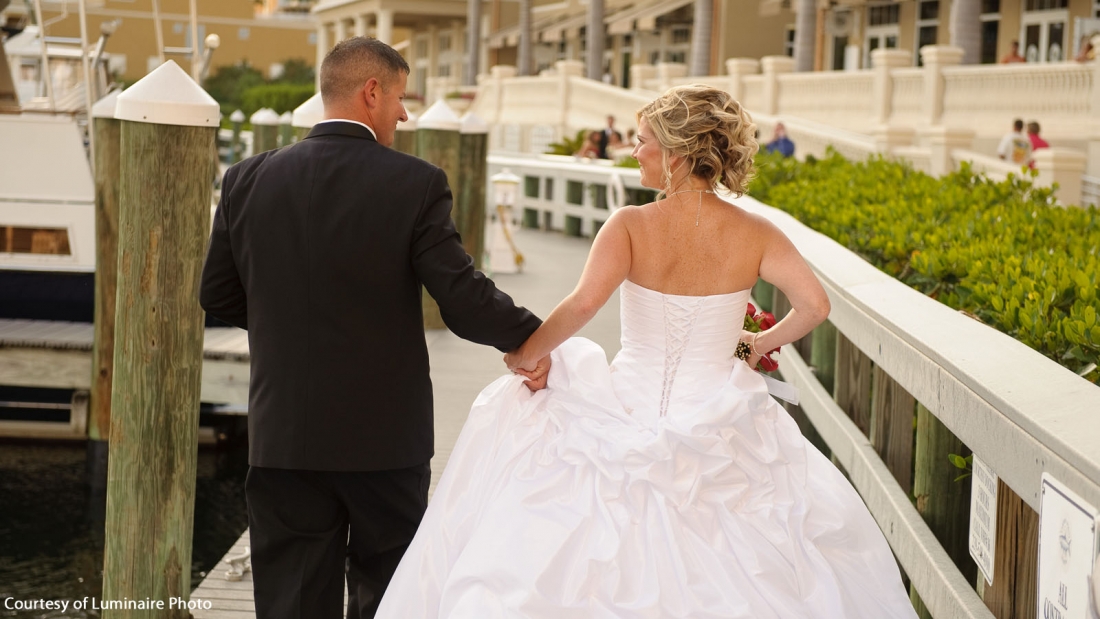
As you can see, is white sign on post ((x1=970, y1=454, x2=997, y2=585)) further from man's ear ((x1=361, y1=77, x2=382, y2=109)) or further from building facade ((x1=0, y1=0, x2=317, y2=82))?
building facade ((x1=0, y1=0, x2=317, y2=82))

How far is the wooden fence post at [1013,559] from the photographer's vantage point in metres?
2.68

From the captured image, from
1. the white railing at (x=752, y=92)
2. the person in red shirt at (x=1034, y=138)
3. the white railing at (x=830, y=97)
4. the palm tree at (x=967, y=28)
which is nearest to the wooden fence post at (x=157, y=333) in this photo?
the person in red shirt at (x=1034, y=138)

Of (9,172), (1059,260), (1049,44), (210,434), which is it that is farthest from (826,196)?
(1049,44)

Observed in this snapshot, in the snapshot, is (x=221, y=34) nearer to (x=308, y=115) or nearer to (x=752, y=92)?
(x=752, y=92)

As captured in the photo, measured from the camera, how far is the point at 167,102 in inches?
164

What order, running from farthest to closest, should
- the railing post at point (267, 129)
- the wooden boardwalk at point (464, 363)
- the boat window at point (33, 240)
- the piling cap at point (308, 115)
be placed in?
the railing post at point (267, 129)
the boat window at point (33, 240)
the piling cap at point (308, 115)
the wooden boardwalk at point (464, 363)

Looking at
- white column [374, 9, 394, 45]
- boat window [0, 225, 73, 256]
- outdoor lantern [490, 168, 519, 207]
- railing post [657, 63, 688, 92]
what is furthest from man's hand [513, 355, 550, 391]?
white column [374, 9, 394, 45]

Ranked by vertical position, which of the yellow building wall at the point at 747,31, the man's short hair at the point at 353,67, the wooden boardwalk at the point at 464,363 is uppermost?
the yellow building wall at the point at 747,31

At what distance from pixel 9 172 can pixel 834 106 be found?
59.6 feet

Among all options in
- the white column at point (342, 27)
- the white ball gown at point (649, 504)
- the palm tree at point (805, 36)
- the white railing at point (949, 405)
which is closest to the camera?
the white railing at point (949, 405)

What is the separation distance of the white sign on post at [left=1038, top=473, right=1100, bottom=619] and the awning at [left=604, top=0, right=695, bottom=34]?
3706 centimetres

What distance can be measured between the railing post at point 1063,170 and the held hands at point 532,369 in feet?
43.5

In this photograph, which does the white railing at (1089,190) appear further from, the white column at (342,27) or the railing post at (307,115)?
the white column at (342,27)

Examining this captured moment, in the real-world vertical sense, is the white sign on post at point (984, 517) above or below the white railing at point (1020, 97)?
below
